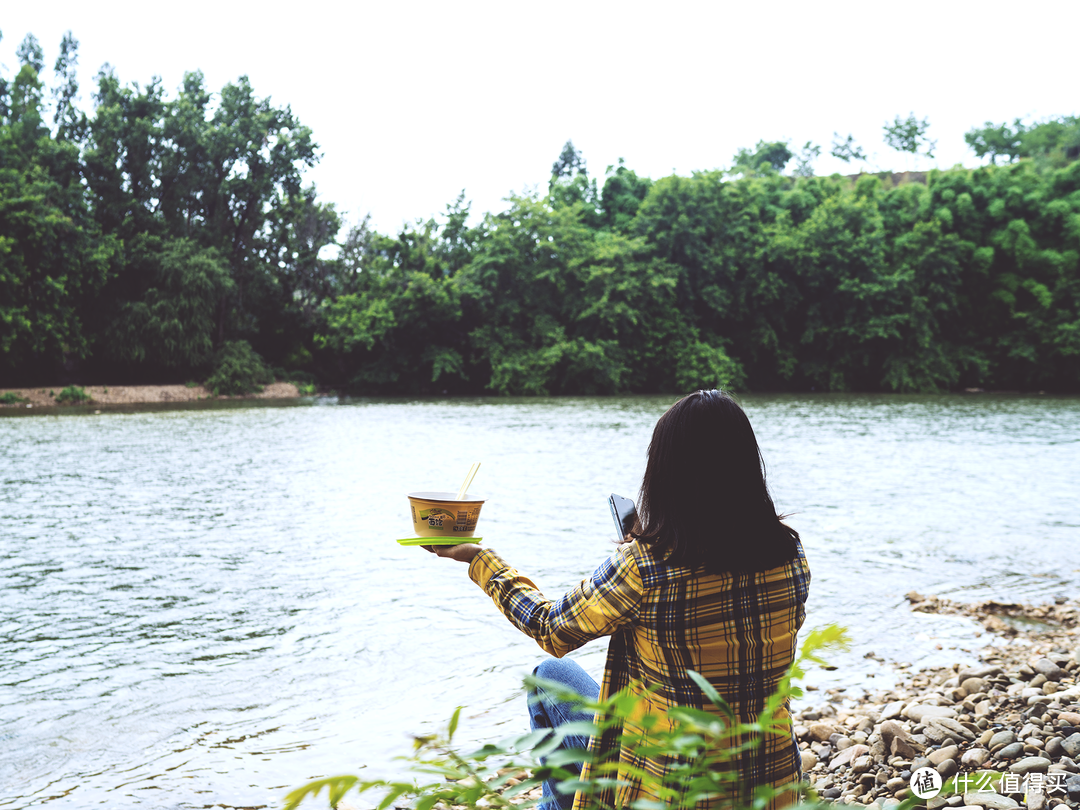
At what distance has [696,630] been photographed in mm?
1564

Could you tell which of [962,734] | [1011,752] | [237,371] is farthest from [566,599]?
[237,371]

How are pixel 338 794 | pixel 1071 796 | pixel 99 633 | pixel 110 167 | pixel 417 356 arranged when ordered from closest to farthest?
pixel 338 794 → pixel 1071 796 → pixel 99 633 → pixel 110 167 → pixel 417 356

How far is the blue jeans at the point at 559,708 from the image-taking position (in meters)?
1.87

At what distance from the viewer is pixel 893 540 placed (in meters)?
7.11

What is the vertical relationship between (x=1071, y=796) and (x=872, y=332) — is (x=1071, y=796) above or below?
below

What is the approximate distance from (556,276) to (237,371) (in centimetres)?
1232

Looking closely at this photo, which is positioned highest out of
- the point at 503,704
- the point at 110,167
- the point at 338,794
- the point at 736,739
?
the point at 110,167

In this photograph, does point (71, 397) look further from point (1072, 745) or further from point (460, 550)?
point (1072, 745)

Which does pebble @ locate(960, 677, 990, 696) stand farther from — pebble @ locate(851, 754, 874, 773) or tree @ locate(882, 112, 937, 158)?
tree @ locate(882, 112, 937, 158)

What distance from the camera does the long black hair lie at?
1.58 m

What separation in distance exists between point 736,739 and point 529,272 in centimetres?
3258

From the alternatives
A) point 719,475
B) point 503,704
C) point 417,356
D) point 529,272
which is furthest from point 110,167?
point 719,475

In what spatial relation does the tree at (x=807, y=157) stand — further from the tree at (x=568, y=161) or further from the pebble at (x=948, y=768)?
the pebble at (x=948, y=768)

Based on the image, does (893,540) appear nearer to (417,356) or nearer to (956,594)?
(956,594)
